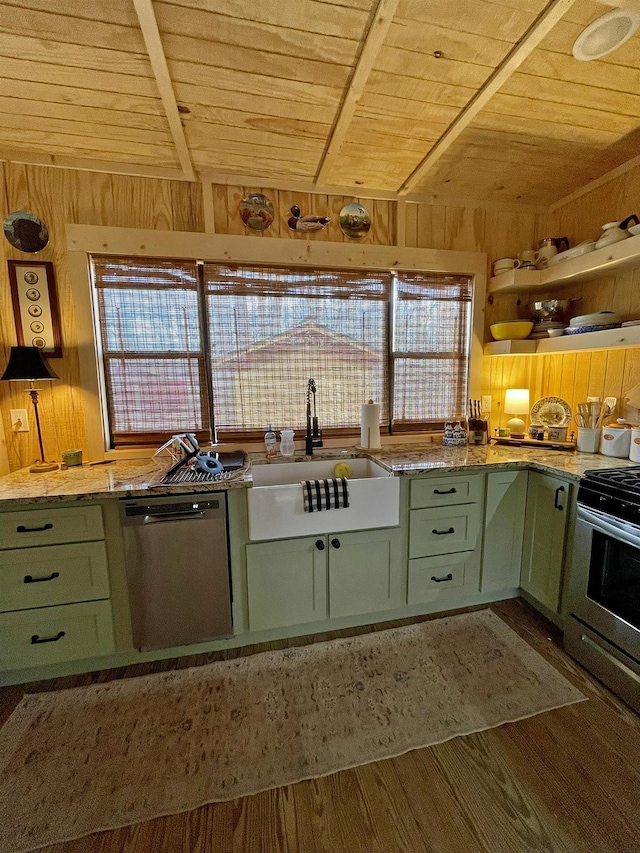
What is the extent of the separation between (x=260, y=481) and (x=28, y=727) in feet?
4.83

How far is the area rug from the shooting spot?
4.14 feet

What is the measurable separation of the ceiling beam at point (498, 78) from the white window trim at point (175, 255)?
0.53 metres

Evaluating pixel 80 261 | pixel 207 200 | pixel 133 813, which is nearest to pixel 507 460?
pixel 133 813

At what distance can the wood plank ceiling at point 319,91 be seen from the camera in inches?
48.4

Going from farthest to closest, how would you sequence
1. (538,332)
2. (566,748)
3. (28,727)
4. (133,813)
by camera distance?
(538,332) < (28,727) < (566,748) < (133,813)

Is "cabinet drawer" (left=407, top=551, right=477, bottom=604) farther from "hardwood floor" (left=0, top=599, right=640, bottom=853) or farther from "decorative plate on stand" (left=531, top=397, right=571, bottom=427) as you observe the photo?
"decorative plate on stand" (left=531, top=397, right=571, bottom=427)

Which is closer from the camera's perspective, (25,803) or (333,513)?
(25,803)

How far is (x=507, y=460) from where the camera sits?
210 centimetres

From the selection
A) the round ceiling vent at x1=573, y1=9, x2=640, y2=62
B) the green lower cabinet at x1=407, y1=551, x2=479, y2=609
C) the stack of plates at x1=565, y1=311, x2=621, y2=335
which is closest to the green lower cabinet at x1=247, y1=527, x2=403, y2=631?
the green lower cabinet at x1=407, y1=551, x2=479, y2=609

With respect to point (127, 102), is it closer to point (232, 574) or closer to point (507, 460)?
point (232, 574)

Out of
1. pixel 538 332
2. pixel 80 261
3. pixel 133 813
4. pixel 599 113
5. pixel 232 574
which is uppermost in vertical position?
pixel 599 113

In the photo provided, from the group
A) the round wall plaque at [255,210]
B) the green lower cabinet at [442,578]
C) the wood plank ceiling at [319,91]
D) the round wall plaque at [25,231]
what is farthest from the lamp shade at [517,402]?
the round wall plaque at [25,231]

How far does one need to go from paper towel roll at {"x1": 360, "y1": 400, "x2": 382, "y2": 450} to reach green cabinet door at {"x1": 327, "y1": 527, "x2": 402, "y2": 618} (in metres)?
0.64

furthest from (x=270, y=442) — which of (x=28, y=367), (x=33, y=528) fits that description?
(x=28, y=367)
